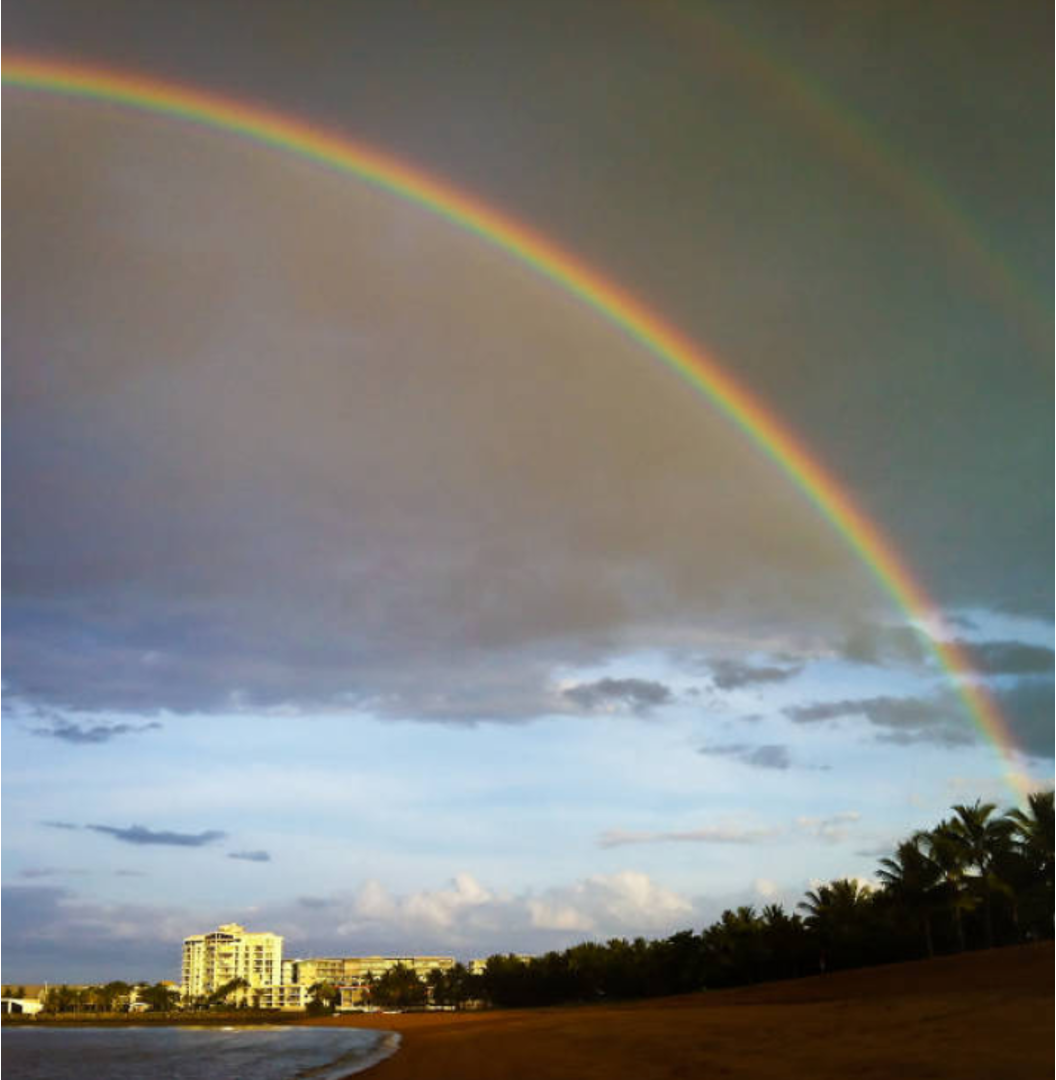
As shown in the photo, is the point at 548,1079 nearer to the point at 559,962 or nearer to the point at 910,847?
the point at 910,847

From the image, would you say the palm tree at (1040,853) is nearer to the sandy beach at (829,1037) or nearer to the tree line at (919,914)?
the tree line at (919,914)

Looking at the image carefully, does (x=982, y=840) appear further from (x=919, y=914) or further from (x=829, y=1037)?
(x=829, y=1037)

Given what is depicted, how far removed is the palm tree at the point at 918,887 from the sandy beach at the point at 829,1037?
12.3 meters

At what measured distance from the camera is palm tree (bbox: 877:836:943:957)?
67.6m

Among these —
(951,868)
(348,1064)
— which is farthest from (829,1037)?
(951,868)

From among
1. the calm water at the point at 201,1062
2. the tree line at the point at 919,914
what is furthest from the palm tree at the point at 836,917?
the calm water at the point at 201,1062

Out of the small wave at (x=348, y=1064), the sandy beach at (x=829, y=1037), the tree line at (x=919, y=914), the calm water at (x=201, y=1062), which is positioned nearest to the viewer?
the sandy beach at (x=829, y=1037)

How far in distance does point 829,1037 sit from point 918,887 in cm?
4070

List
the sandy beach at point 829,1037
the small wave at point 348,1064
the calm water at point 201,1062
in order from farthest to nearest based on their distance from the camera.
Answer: the calm water at point 201,1062
the small wave at point 348,1064
the sandy beach at point 829,1037

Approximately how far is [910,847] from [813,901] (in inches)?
350

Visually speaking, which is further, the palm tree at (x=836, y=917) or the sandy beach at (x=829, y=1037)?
the palm tree at (x=836, y=917)

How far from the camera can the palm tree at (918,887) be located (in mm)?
67562

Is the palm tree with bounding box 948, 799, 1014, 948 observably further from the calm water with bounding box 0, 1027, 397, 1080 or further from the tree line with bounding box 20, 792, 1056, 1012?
the calm water with bounding box 0, 1027, 397, 1080

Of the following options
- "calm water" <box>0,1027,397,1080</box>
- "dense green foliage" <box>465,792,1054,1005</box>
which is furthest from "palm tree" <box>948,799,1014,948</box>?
"calm water" <box>0,1027,397,1080</box>
